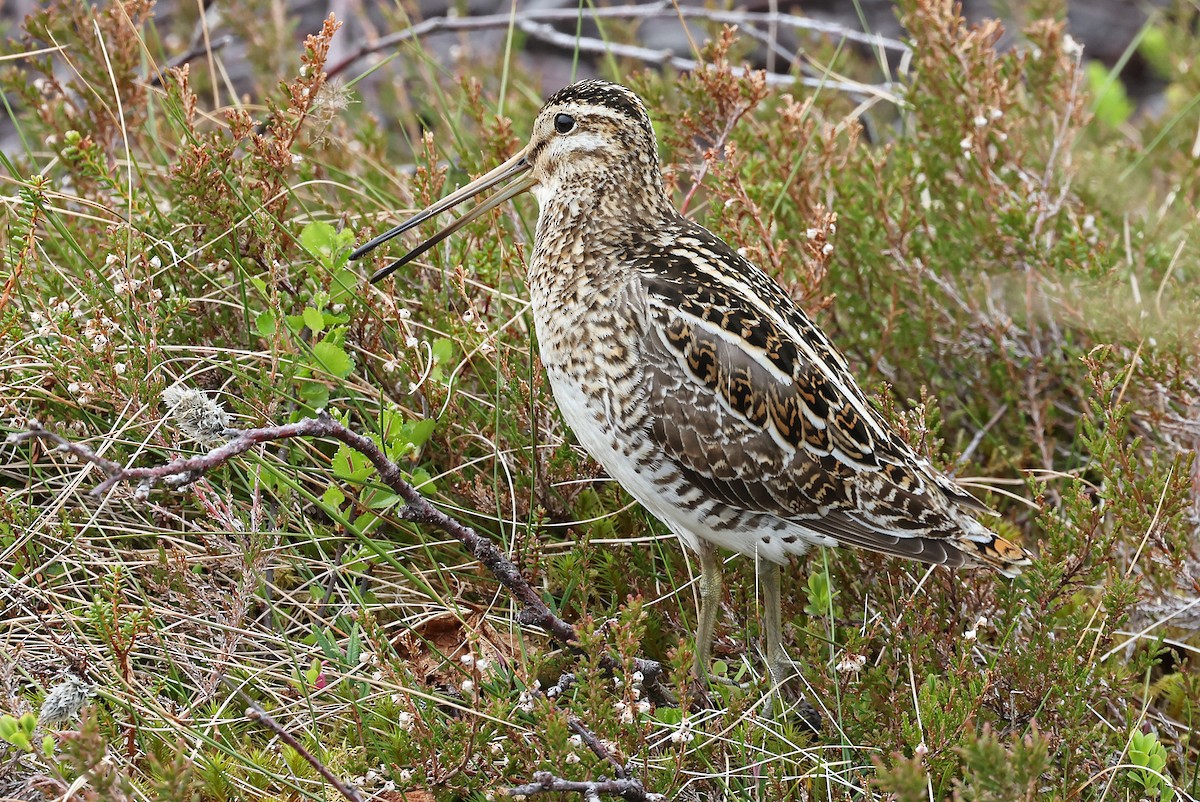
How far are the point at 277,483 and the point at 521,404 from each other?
779 mm

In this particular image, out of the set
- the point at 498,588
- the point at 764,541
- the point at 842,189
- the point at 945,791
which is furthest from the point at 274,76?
the point at 945,791

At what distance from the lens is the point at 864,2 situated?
874 centimetres

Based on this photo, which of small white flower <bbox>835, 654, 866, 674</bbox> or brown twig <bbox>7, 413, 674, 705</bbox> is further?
small white flower <bbox>835, 654, 866, 674</bbox>

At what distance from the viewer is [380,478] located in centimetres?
322

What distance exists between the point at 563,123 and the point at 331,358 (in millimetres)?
938

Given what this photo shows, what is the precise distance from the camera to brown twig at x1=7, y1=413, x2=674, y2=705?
2.30 meters

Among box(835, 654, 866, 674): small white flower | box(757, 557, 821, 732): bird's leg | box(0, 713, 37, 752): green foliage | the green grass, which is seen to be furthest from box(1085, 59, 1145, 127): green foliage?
box(0, 713, 37, 752): green foliage

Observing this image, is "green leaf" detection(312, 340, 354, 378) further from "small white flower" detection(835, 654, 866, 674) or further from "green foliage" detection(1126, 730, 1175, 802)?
"green foliage" detection(1126, 730, 1175, 802)

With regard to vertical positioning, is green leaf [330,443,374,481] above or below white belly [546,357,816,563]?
above

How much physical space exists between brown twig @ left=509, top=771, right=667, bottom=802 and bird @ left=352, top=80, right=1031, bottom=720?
61 centimetres

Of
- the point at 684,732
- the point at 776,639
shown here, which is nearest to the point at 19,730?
the point at 684,732

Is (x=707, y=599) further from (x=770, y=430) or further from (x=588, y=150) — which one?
(x=588, y=150)

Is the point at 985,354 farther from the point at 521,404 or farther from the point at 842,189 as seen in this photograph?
the point at 521,404

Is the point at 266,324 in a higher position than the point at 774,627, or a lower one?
higher
